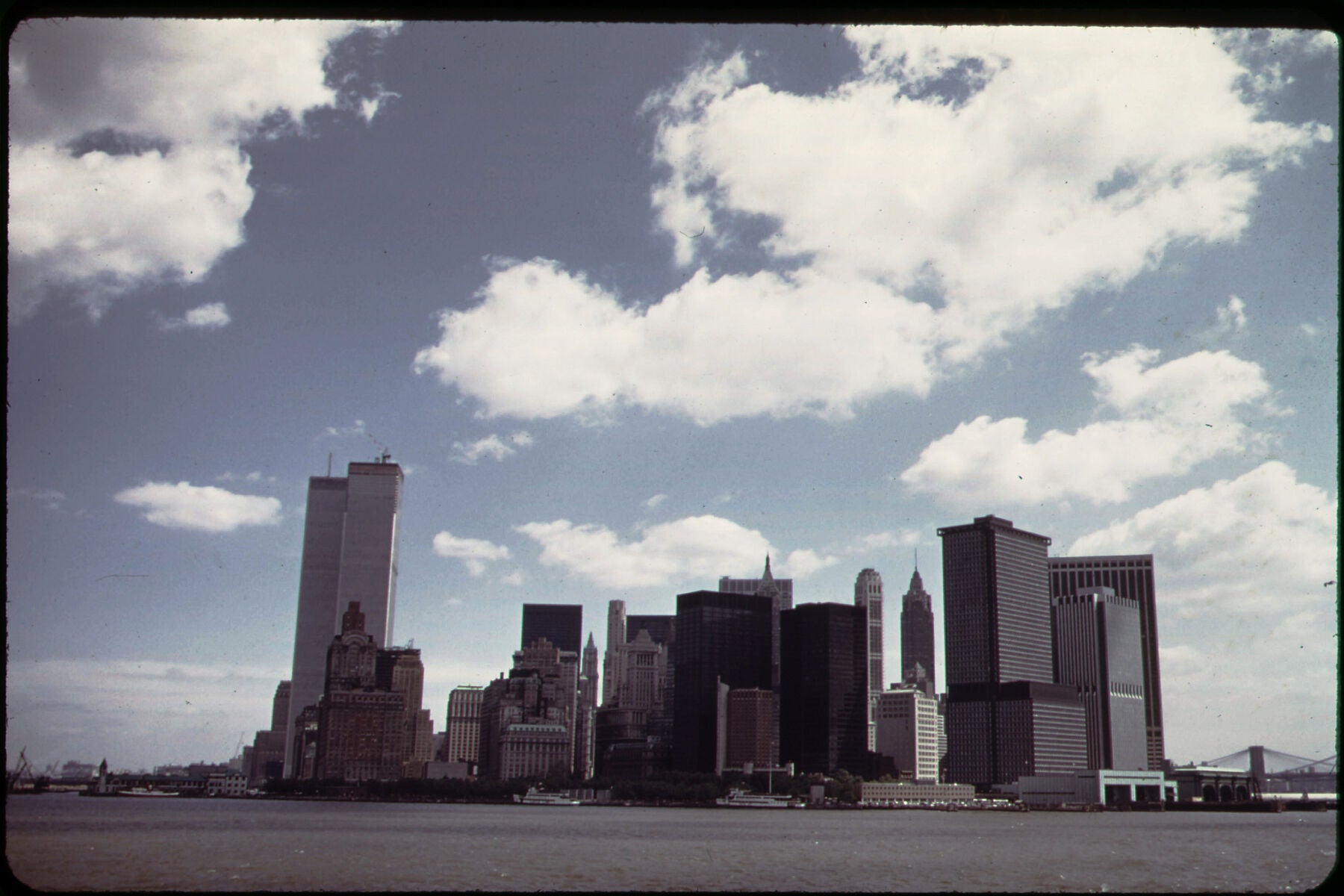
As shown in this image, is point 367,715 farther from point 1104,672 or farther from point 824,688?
point 1104,672

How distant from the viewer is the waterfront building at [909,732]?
6063 inches

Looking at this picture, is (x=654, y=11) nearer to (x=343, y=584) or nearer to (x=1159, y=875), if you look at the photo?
(x=1159, y=875)

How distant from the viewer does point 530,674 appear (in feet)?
511

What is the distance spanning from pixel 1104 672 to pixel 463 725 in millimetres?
85891

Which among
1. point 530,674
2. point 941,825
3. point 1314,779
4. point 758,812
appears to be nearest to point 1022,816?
point 758,812

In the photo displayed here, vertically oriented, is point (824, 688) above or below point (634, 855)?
above

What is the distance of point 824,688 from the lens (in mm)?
148625

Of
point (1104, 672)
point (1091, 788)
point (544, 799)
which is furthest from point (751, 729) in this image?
point (1104, 672)

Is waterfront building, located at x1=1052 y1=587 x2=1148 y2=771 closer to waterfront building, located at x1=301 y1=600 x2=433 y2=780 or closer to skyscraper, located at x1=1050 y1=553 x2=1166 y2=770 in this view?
skyscraper, located at x1=1050 y1=553 x2=1166 y2=770

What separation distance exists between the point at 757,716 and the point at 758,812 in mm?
40918

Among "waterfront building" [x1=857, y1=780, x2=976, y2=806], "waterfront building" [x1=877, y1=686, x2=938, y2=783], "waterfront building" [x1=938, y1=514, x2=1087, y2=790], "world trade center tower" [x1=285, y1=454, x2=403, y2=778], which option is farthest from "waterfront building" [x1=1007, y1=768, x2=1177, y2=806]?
"world trade center tower" [x1=285, y1=454, x2=403, y2=778]

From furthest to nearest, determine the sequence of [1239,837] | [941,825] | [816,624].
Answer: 1. [816,624]
2. [941,825]
3. [1239,837]

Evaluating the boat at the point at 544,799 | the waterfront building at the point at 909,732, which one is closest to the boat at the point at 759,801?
the boat at the point at 544,799

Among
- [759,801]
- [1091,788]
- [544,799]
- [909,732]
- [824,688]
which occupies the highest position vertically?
[824,688]
